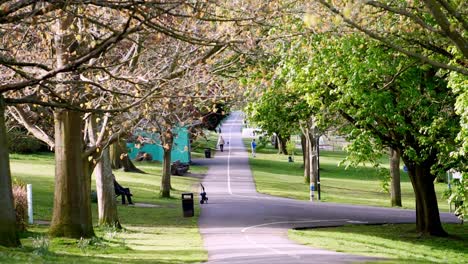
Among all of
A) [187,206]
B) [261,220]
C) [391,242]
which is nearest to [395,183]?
[261,220]

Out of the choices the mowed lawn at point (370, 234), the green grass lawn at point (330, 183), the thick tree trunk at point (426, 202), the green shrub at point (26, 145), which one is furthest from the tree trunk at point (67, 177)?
the green shrub at point (26, 145)

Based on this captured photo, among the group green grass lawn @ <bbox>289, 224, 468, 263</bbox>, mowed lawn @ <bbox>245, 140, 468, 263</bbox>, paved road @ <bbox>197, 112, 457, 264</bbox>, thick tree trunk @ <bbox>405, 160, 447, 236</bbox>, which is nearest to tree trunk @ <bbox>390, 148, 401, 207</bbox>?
mowed lawn @ <bbox>245, 140, 468, 263</bbox>

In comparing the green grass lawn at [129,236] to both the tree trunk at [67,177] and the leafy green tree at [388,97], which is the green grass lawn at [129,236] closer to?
the tree trunk at [67,177]

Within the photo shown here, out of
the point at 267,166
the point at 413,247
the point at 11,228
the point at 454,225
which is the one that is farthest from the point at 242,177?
the point at 11,228

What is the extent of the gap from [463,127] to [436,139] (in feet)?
19.2

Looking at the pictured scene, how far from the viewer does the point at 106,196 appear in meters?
27.0

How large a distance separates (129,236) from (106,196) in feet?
9.63

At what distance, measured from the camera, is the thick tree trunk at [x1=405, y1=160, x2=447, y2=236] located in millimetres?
27625

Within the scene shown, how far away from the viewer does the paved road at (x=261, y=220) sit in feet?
61.3

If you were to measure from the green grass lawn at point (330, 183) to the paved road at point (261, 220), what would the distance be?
6.79 feet

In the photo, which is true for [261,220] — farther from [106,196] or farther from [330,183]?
[330,183]

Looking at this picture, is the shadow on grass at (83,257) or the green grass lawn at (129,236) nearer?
the shadow on grass at (83,257)

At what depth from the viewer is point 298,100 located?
29.1 metres

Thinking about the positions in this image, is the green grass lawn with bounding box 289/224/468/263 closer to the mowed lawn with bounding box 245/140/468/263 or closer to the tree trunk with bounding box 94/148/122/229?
the mowed lawn with bounding box 245/140/468/263
